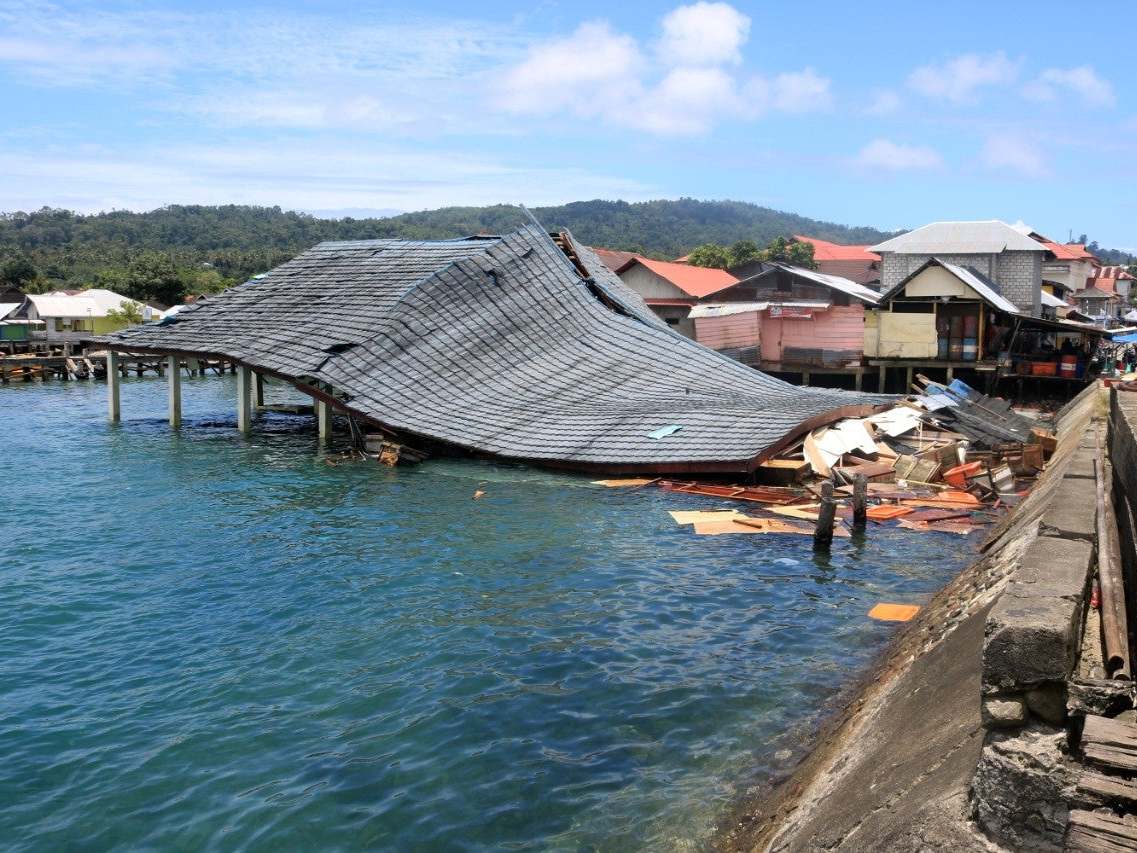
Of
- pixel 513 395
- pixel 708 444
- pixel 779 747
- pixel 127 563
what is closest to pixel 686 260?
pixel 513 395

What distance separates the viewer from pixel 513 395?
28.2m

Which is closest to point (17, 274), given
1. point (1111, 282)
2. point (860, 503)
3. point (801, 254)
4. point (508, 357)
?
point (801, 254)

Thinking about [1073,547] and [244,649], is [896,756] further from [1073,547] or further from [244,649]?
[244,649]

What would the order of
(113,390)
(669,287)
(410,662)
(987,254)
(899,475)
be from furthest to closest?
(987,254), (669,287), (113,390), (899,475), (410,662)

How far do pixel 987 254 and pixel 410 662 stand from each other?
4762 centimetres

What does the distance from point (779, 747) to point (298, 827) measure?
4.75m

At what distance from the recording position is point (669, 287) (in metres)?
50.9

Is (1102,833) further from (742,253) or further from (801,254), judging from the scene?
(801,254)

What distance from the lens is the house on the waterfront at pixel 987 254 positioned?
50344 mm

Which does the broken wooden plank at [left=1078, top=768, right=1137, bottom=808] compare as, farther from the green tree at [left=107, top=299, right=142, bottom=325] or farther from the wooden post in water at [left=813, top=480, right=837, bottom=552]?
the green tree at [left=107, top=299, right=142, bottom=325]

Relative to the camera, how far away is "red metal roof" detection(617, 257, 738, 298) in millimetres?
50625

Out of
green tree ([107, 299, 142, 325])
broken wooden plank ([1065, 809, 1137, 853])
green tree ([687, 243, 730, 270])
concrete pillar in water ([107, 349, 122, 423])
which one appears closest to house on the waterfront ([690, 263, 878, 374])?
concrete pillar in water ([107, 349, 122, 423])

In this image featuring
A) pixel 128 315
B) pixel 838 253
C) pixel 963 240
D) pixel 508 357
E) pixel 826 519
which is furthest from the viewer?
pixel 838 253

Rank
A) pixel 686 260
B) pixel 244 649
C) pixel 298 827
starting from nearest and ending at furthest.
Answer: pixel 298 827 < pixel 244 649 < pixel 686 260
